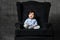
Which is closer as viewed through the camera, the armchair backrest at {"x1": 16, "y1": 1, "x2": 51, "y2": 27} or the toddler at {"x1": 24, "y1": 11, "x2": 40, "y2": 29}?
the toddler at {"x1": 24, "y1": 11, "x2": 40, "y2": 29}

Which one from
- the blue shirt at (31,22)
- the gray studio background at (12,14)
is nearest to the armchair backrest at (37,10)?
the blue shirt at (31,22)

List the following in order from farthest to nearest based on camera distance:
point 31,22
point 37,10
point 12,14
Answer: point 12,14
point 37,10
point 31,22

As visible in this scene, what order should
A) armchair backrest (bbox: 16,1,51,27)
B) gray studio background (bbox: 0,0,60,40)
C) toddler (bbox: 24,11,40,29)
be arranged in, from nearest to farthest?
toddler (bbox: 24,11,40,29) → armchair backrest (bbox: 16,1,51,27) → gray studio background (bbox: 0,0,60,40)

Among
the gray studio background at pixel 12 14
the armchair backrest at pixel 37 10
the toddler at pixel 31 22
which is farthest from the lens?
the gray studio background at pixel 12 14

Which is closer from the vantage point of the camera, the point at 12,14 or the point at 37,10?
the point at 37,10

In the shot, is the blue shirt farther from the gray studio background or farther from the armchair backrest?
the gray studio background

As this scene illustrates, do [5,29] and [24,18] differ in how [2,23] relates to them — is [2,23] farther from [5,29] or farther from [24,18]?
[24,18]

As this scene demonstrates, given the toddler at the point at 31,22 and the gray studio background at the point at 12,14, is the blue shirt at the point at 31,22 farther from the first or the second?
the gray studio background at the point at 12,14

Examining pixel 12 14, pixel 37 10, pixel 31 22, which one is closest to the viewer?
pixel 31 22

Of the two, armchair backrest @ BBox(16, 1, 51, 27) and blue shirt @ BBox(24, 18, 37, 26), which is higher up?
armchair backrest @ BBox(16, 1, 51, 27)

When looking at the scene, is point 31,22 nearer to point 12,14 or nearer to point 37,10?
point 37,10

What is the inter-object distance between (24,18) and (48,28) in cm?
58

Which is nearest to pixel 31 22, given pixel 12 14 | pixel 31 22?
pixel 31 22

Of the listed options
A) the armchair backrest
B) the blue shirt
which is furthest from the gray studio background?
the blue shirt
